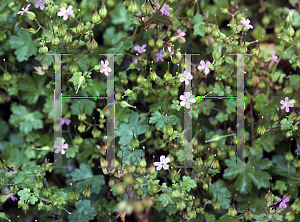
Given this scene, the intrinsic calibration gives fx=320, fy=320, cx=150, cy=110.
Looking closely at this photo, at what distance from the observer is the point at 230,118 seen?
95.9 inches

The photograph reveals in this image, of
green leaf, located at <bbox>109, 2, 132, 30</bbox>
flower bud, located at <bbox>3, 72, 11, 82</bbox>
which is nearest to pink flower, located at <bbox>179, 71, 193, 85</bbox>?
green leaf, located at <bbox>109, 2, 132, 30</bbox>

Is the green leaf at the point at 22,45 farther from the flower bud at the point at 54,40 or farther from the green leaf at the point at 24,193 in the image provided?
the green leaf at the point at 24,193

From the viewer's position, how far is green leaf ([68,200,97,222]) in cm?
203

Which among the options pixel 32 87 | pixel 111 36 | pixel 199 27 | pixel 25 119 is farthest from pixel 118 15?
pixel 25 119

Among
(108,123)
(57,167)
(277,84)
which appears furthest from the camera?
(277,84)

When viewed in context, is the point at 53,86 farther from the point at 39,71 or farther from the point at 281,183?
the point at 281,183

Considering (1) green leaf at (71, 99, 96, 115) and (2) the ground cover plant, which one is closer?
(2) the ground cover plant

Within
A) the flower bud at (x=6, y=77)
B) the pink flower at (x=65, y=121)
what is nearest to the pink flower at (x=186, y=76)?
the pink flower at (x=65, y=121)

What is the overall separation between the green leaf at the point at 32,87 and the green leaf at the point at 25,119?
0.10 meters

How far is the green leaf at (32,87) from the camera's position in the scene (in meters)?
2.44

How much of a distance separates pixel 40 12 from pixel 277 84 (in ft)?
6.19

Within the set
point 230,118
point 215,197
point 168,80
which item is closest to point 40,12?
point 168,80
